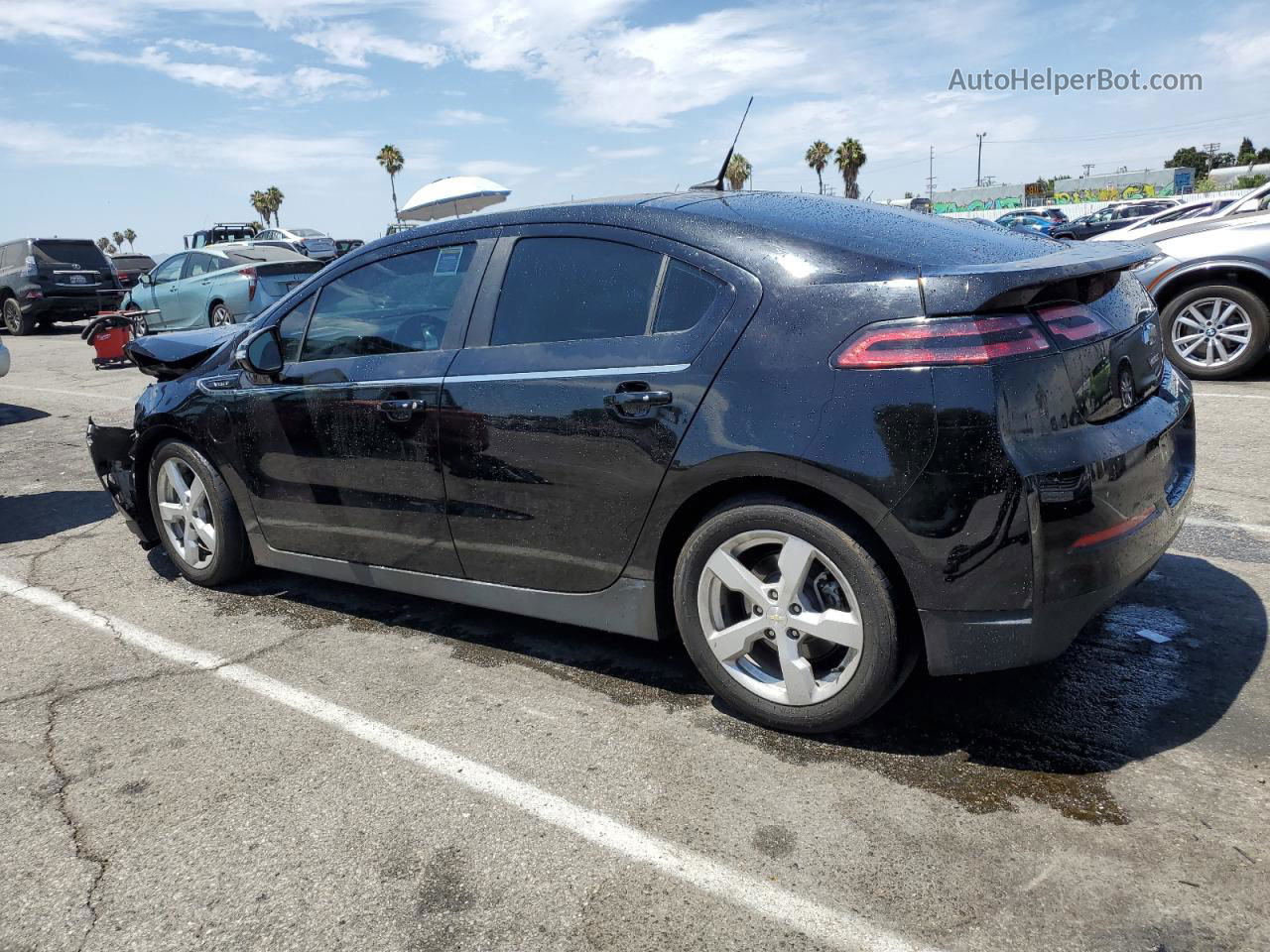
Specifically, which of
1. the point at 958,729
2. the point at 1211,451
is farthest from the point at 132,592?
the point at 1211,451

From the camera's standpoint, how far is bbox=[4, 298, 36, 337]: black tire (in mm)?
19891

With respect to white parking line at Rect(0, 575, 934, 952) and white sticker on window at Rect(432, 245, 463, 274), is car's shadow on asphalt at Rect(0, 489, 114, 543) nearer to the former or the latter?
white parking line at Rect(0, 575, 934, 952)

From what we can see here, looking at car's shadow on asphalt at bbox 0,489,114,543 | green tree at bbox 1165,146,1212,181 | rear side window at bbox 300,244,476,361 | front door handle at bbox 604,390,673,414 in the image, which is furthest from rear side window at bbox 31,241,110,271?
green tree at bbox 1165,146,1212,181

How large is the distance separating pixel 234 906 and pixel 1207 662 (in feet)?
9.92

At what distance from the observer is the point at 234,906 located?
96.1 inches

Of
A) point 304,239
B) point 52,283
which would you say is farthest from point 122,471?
point 304,239

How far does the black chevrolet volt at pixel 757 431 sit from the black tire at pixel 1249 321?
Answer: 541 centimetres

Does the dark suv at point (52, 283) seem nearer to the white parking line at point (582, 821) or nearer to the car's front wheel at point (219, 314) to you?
the car's front wheel at point (219, 314)

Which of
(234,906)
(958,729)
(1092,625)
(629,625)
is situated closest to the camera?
(234,906)

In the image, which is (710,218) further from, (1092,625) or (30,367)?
(30,367)

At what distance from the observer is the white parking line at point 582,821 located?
2.24m

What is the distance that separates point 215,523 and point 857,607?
3078 millimetres

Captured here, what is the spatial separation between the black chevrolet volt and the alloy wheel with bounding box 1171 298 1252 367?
5541 mm

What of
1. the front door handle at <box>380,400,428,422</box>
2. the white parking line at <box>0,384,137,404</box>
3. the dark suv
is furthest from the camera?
the dark suv
